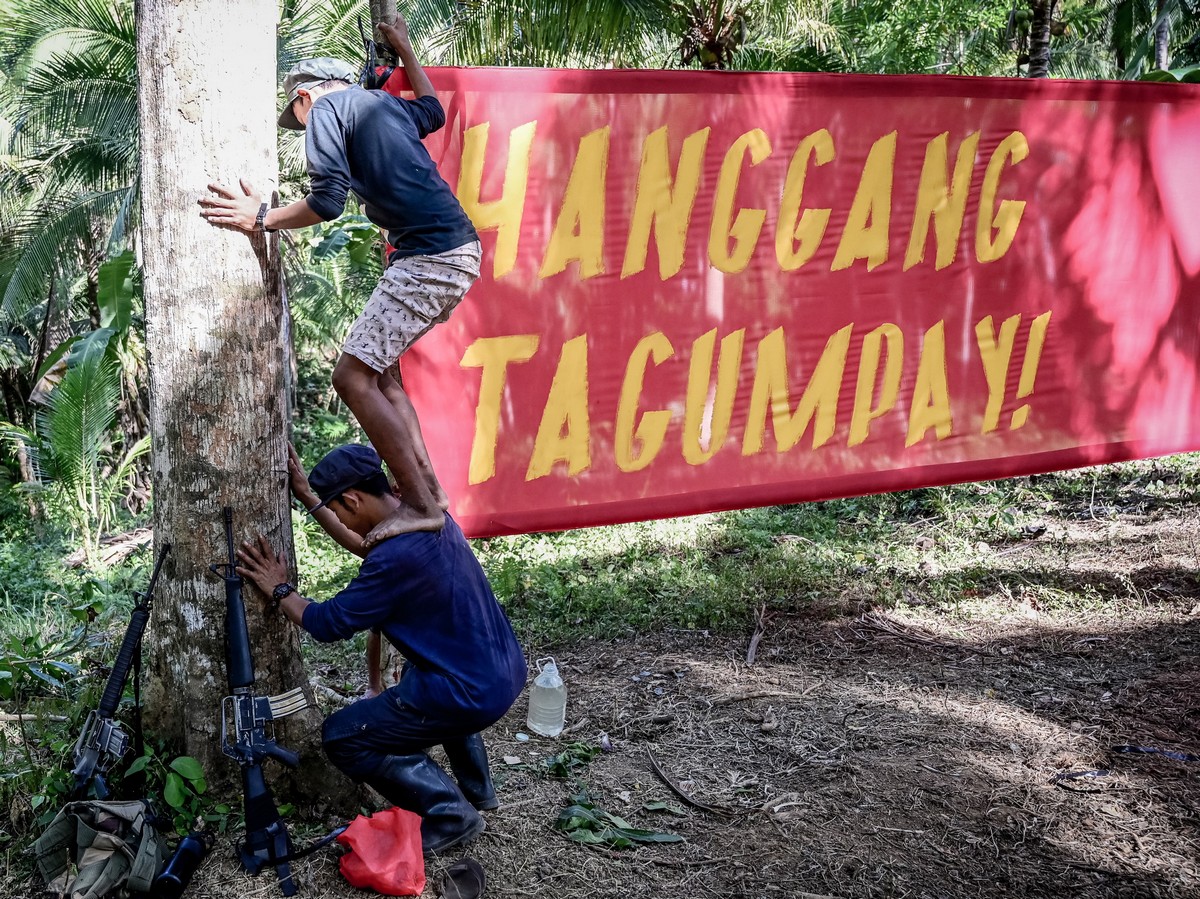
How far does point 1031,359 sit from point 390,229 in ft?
10.9

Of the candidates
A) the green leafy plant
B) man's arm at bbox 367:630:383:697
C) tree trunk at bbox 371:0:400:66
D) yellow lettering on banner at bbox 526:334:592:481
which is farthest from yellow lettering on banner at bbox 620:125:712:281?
the green leafy plant

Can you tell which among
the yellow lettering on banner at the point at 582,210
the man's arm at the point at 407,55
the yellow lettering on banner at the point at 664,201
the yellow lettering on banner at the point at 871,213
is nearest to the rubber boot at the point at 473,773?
the yellow lettering on banner at the point at 582,210

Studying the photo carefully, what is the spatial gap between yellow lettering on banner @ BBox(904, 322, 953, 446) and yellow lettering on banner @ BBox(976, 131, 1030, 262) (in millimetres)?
454

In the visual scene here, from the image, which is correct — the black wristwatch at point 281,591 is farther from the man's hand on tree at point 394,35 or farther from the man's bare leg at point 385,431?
the man's hand on tree at point 394,35

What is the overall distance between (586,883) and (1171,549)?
4536 millimetres

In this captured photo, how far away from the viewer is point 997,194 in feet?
15.8

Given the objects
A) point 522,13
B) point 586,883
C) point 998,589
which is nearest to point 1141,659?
point 998,589

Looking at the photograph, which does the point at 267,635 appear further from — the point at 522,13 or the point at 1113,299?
the point at 522,13

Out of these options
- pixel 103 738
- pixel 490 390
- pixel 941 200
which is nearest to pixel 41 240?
pixel 490 390

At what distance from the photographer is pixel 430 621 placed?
2961mm

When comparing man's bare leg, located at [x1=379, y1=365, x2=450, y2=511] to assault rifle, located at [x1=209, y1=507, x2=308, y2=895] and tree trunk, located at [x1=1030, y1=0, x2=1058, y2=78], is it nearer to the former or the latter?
assault rifle, located at [x1=209, y1=507, x2=308, y2=895]

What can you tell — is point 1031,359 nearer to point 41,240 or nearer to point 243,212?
point 243,212

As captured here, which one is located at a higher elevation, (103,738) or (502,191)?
(502,191)

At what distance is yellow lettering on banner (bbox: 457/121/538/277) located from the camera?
3.95 metres
